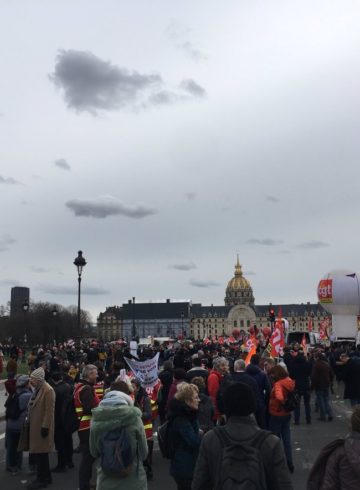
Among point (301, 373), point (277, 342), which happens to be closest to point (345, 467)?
point (301, 373)

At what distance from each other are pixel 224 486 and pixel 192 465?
80.1 inches

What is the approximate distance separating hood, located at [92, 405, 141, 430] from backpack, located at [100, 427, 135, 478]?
0.09 meters

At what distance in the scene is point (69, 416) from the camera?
996cm

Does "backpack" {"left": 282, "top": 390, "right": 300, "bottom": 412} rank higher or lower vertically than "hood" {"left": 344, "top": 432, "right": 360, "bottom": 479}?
lower

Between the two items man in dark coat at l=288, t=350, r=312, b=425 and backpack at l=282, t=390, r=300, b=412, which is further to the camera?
man in dark coat at l=288, t=350, r=312, b=425

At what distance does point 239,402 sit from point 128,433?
196 cm

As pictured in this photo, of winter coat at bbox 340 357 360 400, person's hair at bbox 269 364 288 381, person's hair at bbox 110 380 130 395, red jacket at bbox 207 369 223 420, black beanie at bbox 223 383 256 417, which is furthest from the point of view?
winter coat at bbox 340 357 360 400

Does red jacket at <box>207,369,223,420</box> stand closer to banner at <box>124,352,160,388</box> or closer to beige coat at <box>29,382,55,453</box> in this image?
banner at <box>124,352,160,388</box>

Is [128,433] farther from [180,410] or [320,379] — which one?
[320,379]

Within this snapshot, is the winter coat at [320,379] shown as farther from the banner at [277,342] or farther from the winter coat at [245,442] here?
the winter coat at [245,442]

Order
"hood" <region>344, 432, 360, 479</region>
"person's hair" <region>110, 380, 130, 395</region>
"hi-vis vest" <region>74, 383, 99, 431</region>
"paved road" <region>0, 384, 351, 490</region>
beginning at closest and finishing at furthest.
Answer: "hood" <region>344, 432, 360, 479</region> → "person's hair" <region>110, 380, 130, 395</region> → "hi-vis vest" <region>74, 383, 99, 431</region> → "paved road" <region>0, 384, 351, 490</region>

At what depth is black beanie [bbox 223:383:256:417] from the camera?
4.02 metres

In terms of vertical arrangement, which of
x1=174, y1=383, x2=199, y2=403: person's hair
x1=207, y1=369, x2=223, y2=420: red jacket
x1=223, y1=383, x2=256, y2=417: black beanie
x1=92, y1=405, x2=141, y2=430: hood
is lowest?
x1=207, y1=369, x2=223, y2=420: red jacket

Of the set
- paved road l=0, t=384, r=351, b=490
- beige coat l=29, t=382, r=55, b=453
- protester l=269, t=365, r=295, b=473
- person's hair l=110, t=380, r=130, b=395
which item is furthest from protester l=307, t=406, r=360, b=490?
protester l=269, t=365, r=295, b=473
